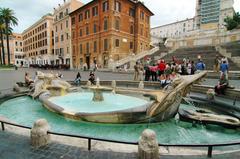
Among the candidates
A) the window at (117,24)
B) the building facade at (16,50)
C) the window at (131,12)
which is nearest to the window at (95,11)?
the window at (117,24)

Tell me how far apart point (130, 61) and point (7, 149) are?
27.6m

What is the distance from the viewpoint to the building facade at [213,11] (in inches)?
2889

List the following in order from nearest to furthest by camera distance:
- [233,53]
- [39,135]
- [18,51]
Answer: [39,135]
[233,53]
[18,51]

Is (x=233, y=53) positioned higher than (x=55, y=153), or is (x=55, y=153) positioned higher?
(x=233, y=53)

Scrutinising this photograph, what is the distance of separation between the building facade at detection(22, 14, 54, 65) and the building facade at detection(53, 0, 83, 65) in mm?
6067

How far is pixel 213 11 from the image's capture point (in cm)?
7831

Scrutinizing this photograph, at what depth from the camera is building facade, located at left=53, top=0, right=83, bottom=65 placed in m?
46.9

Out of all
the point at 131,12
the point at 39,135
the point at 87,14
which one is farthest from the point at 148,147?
the point at 87,14

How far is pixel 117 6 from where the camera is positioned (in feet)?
118

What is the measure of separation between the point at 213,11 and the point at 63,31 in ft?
218

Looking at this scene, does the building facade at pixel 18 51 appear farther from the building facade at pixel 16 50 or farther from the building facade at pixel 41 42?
the building facade at pixel 41 42

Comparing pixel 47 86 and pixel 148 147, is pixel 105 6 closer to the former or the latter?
pixel 47 86

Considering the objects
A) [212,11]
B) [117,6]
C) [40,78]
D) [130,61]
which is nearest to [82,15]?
[117,6]

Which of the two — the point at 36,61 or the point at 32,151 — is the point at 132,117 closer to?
the point at 32,151
